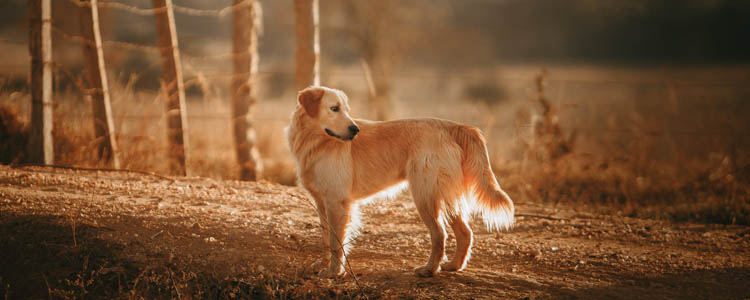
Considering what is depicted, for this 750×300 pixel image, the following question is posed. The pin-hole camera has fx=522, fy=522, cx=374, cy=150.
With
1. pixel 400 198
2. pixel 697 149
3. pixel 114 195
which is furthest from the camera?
pixel 697 149

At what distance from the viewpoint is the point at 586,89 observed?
35.2ft

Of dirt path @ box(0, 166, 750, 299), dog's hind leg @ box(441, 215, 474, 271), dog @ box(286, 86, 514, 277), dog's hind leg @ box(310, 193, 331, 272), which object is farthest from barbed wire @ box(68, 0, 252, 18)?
dog's hind leg @ box(441, 215, 474, 271)

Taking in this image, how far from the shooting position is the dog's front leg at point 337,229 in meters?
3.95

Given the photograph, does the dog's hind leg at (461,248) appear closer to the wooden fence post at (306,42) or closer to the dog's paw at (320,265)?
the dog's paw at (320,265)

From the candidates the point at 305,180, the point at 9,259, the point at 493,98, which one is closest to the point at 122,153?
the point at 9,259

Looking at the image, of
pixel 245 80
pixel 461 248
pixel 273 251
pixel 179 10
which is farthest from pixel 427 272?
pixel 179 10

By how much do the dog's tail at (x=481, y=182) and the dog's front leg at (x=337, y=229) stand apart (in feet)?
3.10

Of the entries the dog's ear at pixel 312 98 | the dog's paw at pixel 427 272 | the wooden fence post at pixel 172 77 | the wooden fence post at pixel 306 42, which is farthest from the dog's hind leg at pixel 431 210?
the wooden fence post at pixel 172 77

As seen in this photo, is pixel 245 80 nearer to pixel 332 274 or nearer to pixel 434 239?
pixel 332 274

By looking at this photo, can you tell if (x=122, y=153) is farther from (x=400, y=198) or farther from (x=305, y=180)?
(x=305, y=180)

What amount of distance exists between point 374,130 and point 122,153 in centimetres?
487

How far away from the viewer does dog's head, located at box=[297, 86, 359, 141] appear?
155 inches

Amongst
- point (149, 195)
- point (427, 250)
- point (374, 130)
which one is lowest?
point (427, 250)

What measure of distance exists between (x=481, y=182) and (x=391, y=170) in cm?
71
